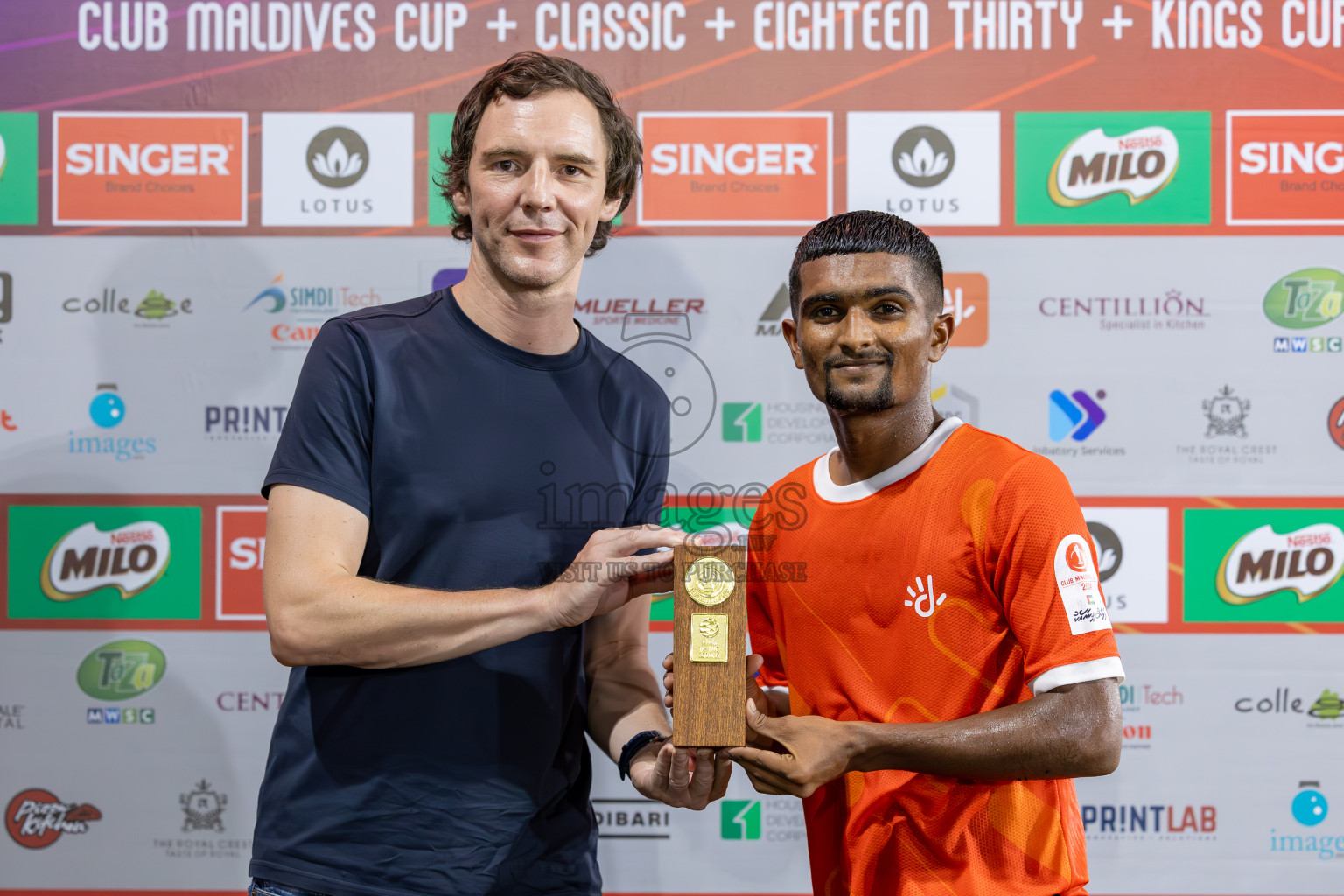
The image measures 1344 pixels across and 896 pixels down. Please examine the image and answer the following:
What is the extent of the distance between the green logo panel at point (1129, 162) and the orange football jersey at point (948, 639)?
60.1 inches

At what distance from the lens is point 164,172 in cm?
262

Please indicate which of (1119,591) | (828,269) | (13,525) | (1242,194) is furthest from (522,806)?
(1242,194)

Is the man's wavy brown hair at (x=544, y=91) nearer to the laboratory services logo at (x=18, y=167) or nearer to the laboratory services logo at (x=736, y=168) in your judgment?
the laboratory services logo at (x=736, y=168)

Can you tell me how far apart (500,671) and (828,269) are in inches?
34.1

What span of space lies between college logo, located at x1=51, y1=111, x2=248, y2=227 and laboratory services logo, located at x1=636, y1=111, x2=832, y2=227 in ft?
4.05

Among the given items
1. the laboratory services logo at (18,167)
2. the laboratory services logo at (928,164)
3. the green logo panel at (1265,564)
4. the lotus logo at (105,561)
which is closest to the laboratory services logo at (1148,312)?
the laboratory services logo at (928,164)

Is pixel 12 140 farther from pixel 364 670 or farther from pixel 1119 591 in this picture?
pixel 1119 591

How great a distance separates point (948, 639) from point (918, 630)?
0.05 m

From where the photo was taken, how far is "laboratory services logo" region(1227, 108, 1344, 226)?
2.57 m

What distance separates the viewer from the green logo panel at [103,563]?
2.63 m

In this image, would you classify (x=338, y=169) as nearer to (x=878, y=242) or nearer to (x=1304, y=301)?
(x=878, y=242)

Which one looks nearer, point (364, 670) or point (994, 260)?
point (364, 670)

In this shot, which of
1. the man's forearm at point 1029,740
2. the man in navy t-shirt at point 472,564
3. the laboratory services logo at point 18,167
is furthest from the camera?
the laboratory services logo at point 18,167

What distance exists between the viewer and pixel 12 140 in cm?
265
